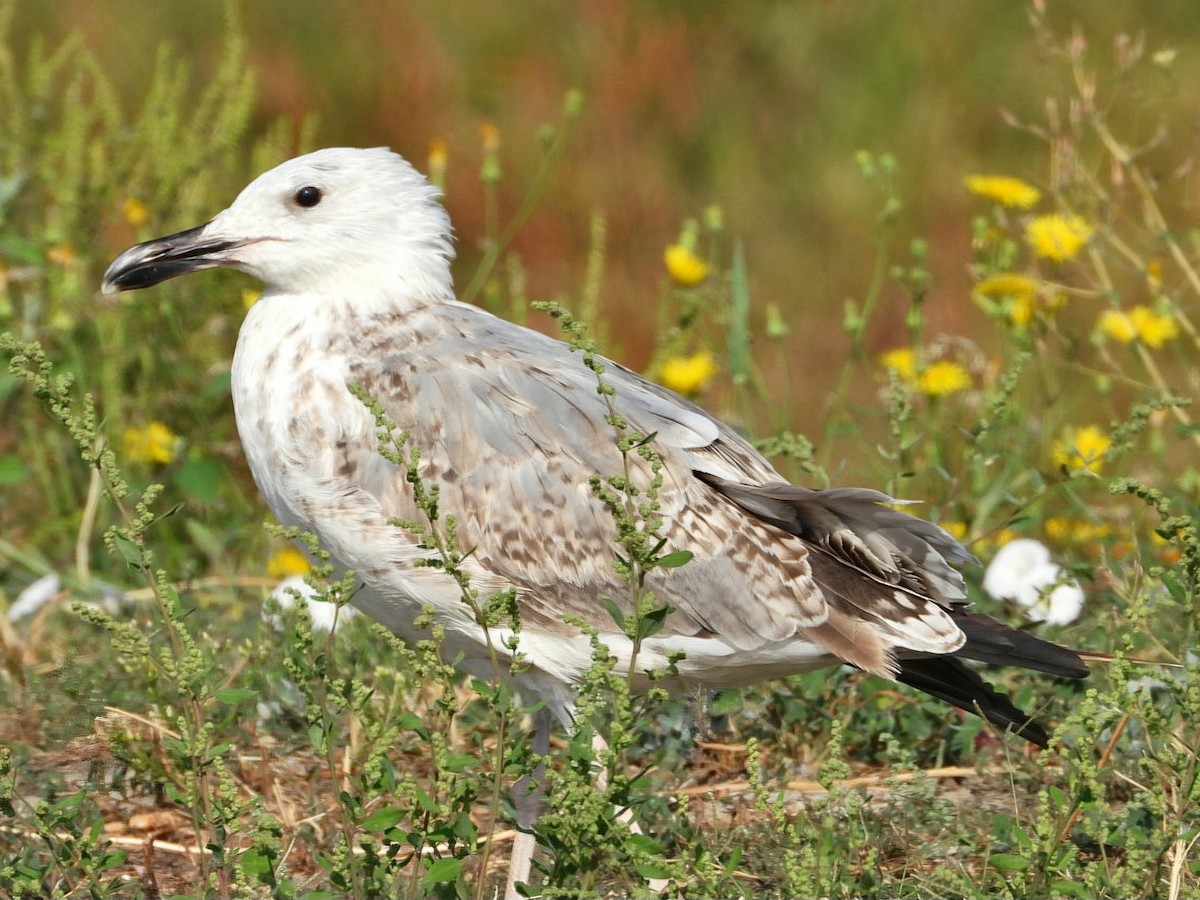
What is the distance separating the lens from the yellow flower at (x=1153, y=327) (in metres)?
4.91

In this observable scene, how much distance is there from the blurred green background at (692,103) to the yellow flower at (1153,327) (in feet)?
10.6

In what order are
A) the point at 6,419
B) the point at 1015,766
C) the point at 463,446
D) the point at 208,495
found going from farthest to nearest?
the point at 6,419
the point at 208,495
the point at 1015,766
the point at 463,446

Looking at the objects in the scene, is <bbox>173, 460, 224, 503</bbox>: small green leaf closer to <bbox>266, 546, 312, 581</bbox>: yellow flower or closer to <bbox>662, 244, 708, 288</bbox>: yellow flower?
<bbox>266, 546, 312, 581</bbox>: yellow flower

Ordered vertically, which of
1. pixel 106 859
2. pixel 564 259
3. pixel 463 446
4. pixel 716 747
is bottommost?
pixel 564 259

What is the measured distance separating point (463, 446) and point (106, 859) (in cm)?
118

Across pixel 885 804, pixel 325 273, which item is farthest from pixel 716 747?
pixel 325 273

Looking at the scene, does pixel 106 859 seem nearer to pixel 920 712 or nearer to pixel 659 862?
pixel 659 862

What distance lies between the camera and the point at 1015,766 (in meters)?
3.72

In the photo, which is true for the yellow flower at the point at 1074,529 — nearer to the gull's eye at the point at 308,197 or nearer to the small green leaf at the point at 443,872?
the gull's eye at the point at 308,197

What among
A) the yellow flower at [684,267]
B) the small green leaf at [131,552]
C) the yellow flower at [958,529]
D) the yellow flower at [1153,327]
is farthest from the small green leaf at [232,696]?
the yellow flower at [1153,327]

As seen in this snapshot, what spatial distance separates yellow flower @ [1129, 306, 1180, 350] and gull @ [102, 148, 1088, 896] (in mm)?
1771

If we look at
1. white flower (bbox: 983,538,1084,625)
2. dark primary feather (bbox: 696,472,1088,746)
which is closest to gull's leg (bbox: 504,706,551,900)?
dark primary feather (bbox: 696,472,1088,746)

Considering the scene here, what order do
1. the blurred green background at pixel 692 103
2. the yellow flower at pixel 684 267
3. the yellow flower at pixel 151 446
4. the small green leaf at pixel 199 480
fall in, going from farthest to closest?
the blurred green background at pixel 692 103 → the yellow flower at pixel 151 446 → the small green leaf at pixel 199 480 → the yellow flower at pixel 684 267

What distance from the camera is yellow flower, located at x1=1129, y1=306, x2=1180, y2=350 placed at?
4910 millimetres
